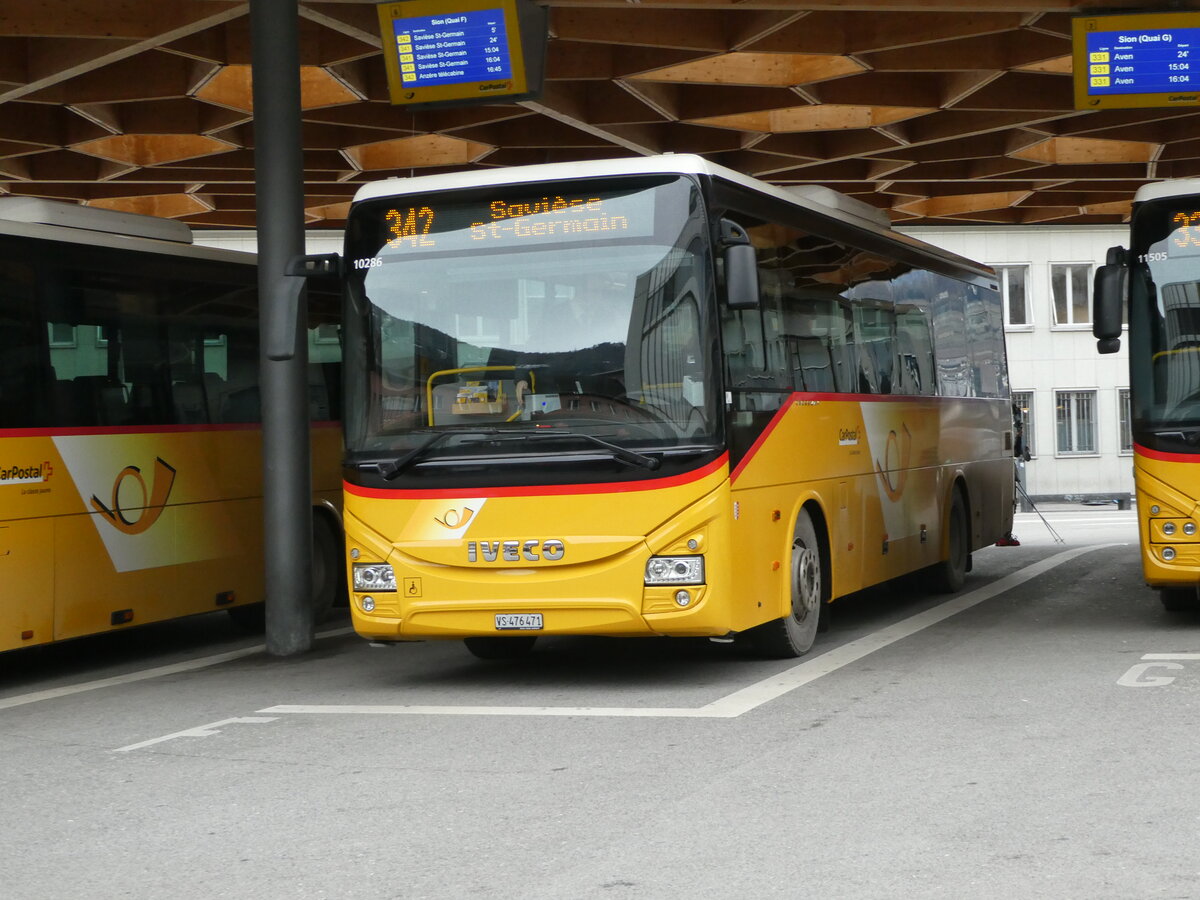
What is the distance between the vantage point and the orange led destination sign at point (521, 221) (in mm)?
9914

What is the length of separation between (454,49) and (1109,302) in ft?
18.3

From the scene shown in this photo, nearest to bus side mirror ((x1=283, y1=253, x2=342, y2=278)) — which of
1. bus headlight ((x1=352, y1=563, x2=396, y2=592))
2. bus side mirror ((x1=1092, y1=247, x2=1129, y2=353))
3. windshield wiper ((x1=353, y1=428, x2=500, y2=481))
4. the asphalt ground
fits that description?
windshield wiper ((x1=353, y1=428, x2=500, y2=481))

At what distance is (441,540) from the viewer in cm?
1007

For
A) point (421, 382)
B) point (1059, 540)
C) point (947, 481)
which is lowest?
point (1059, 540)

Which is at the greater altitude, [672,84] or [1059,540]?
[672,84]

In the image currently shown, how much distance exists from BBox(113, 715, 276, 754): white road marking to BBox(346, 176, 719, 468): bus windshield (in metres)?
1.74

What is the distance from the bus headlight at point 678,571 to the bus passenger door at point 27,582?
4.65 meters

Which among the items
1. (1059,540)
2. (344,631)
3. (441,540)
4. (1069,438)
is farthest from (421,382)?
(1069,438)

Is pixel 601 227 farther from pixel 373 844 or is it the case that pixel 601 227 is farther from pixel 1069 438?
pixel 1069 438

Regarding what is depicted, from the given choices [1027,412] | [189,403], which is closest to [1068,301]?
[1027,412]

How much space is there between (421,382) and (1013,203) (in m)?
18.6

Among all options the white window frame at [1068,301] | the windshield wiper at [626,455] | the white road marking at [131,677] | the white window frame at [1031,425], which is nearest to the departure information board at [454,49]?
the windshield wiper at [626,455]

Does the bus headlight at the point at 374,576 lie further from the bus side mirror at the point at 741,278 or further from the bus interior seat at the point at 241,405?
the bus interior seat at the point at 241,405

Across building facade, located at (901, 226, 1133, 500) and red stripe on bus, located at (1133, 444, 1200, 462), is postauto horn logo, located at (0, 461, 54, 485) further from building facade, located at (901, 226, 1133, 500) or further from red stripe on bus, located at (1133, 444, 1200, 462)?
building facade, located at (901, 226, 1133, 500)
